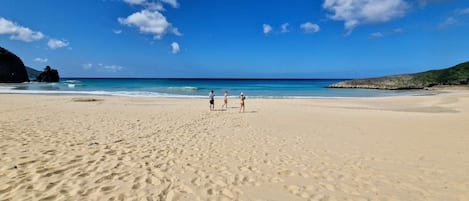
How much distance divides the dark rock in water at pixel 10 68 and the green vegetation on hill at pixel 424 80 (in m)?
101

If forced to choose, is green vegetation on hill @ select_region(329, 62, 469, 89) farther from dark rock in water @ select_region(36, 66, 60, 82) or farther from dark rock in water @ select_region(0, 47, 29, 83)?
dark rock in water @ select_region(0, 47, 29, 83)

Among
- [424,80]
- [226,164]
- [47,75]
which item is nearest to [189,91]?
[226,164]

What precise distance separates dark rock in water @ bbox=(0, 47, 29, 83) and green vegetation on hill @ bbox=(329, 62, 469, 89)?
101m

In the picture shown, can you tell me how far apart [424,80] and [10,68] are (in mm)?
117073

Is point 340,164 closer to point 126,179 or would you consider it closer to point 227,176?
point 227,176

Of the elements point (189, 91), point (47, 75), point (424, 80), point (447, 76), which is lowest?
point (189, 91)

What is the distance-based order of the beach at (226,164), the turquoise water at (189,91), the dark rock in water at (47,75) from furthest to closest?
1. the dark rock in water at (47,75)
2. the turquoise water at (189,91)
3. the beach at (226,164)

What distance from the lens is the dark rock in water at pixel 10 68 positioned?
280ft

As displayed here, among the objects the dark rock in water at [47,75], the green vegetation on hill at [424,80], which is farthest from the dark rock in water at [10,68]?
the green vegetation on hill at [424,80]

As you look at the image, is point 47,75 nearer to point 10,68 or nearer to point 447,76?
point 10,68

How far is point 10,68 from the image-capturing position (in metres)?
88.4

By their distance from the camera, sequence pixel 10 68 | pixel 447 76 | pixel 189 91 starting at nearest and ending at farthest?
pixel 189 91 < pixel 447 76 < pixel 10 68

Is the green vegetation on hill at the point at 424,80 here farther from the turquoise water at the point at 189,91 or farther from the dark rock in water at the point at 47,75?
the dark rock in water at the point at 47,75

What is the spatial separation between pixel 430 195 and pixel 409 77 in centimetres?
7476
